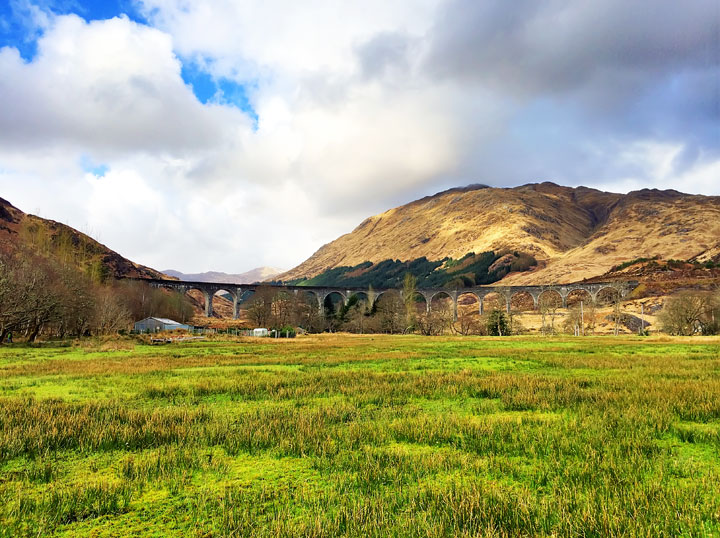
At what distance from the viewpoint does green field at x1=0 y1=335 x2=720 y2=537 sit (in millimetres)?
3980

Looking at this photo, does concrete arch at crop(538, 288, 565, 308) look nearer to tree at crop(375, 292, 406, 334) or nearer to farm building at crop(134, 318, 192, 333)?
tree at crop(375, 292, 406, 334)

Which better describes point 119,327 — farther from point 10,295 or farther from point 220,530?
point 220,530

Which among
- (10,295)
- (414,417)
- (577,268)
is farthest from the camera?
(577,268)

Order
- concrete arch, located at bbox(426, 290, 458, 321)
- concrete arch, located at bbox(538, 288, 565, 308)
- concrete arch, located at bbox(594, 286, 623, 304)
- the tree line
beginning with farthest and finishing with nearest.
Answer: concrete arch, located at bbox(426, 290, 458, 321)
concrete arch, located at bbox(538, 288, 565, 308)
concrete arch, located at bbox(594, 286, 623, 304)
the tree line

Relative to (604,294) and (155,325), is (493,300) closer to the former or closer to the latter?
(604,294)

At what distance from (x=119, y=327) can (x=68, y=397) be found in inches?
2539

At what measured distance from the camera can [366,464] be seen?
5453mm

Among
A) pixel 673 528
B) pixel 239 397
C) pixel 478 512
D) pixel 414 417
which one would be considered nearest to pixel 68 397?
pixel 239 397

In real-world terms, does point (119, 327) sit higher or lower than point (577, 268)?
lower

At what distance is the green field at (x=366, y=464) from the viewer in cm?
398

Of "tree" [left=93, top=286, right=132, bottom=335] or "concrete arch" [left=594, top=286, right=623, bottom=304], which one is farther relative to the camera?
"concrete arch" [left=594, top=286, right=623, bottom=304]

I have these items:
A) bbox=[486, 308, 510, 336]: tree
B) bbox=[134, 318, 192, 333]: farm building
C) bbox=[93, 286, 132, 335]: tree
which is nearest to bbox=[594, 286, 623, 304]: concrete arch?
bbox=[486, 308, 510, 336]: tree

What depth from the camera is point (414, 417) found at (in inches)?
328

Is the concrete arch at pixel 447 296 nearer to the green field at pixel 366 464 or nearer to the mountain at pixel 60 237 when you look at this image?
the mountain at pixel 60 237
